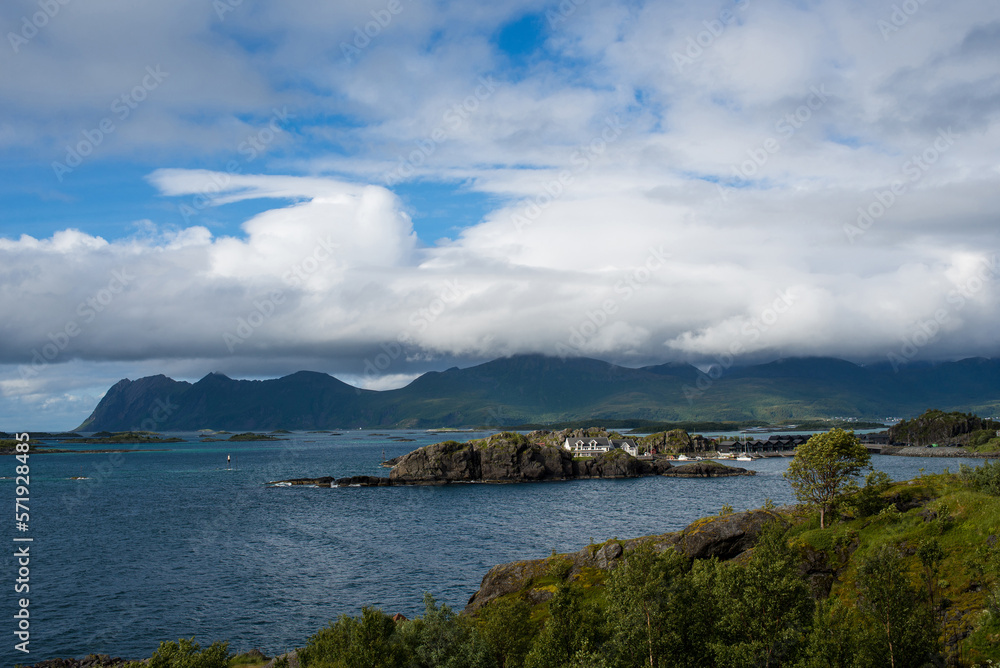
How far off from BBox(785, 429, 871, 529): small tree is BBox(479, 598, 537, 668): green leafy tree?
31.4 m

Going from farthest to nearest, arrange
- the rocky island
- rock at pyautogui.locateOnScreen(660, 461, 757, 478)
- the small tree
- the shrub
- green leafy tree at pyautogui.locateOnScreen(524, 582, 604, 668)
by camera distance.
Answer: rock at pyautogui.locateOnScreen(660, 461, 757, 478) < the rocky island < the small tree < the shrub < green leafy tree at pyautogui.locateOnScreen(524, 582, 604, 668)

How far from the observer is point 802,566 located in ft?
143

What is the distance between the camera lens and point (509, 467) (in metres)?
181

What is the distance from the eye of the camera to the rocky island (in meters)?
179

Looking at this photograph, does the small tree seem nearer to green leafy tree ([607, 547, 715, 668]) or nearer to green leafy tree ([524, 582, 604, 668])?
green leafy tree ([607, 547, 715, 668])

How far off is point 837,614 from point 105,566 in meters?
83.2

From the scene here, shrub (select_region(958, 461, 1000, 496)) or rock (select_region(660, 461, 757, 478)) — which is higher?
shrub (select_region(958, 461, 1000, 496))

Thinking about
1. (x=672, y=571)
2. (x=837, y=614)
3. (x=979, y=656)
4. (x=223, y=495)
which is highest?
(x=672, y=571)

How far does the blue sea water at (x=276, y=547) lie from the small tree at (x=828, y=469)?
3175 centimetres

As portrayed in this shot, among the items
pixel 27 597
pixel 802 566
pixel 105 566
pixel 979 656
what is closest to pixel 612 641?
pixel 979 656

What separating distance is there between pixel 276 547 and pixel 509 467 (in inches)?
4025

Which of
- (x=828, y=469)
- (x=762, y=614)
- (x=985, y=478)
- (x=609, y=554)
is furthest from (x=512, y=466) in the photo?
(x=762, y=614)

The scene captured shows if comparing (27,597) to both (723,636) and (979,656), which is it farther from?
(979,656)

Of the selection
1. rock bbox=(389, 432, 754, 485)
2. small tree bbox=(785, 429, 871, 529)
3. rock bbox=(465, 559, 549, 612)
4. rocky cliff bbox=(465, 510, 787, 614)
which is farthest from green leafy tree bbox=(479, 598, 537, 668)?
rock bbox=(389, 432, 754, 485)
